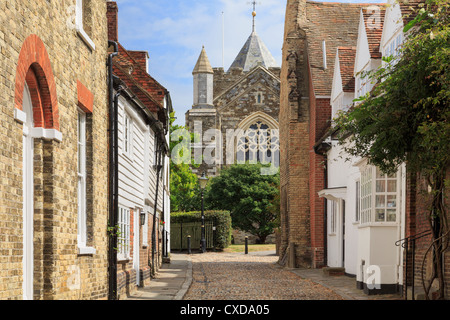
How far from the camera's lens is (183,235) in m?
41.5

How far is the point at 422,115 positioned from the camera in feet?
37.1

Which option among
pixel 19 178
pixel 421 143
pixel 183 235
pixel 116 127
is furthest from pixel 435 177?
pixel 183 235

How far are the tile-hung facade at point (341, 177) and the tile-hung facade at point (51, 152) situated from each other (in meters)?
6.21

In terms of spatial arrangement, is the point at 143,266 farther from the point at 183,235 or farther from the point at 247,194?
the point at 247,194

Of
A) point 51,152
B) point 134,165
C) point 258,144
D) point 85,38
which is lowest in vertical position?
point 51,152

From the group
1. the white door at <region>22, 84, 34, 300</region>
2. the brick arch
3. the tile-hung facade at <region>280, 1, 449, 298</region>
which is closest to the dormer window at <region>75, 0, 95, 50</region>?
the brick arch

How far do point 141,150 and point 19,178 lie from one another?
11209mm

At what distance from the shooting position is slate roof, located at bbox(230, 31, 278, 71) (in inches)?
2712

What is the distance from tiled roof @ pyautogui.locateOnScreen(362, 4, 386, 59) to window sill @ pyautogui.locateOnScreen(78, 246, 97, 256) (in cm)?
1146

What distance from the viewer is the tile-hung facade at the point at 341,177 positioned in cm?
1520

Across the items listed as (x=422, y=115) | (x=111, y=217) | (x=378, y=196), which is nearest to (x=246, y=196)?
(x=378, y=196)

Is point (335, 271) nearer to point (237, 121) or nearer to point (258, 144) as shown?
point (258, 144)

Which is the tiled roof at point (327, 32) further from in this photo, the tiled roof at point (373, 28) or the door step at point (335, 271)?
the door step at point (335, 271)

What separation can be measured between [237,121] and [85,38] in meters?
48.6
